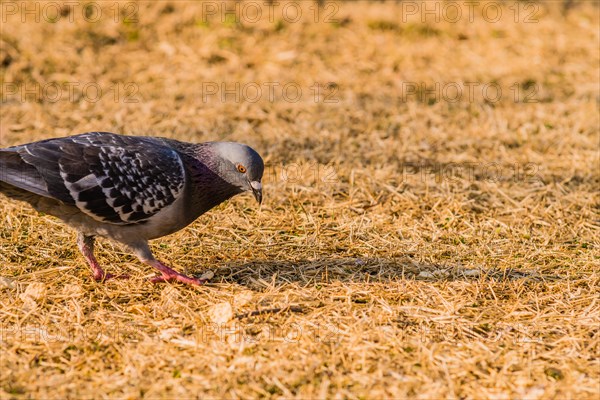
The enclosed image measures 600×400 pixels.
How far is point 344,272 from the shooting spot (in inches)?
195

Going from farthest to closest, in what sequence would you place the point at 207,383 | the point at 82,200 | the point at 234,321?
the point at 82,200
the point at 234,321
the point at 207,383

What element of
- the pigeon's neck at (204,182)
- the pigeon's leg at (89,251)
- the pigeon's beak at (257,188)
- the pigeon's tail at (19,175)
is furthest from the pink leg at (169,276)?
the pigeon's tail at (19,175)

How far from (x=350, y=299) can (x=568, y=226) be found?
2.30m

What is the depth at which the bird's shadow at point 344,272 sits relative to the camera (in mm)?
4801

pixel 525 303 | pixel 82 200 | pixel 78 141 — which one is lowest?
pixel 525 303

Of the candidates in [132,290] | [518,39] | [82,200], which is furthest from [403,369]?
[518,39]

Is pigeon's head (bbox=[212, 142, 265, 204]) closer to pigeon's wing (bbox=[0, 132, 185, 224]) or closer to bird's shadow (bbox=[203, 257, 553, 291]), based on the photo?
pigeon's wing (bbox=[0, 132, 185, 224])

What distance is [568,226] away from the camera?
5801mm

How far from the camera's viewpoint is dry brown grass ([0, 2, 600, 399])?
3.80 metres

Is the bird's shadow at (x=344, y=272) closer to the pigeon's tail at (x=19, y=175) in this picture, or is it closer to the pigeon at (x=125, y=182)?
the pigeon at (x=125, y=182)

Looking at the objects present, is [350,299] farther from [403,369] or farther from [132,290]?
[132,290]

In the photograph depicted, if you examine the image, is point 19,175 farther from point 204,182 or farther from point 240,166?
point 240,166

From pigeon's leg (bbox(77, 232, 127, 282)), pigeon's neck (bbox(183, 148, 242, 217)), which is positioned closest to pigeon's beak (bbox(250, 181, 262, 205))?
pigeon's neck (bbox(183, 148, 242, 217))

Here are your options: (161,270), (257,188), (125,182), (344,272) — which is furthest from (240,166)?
(344,272)
